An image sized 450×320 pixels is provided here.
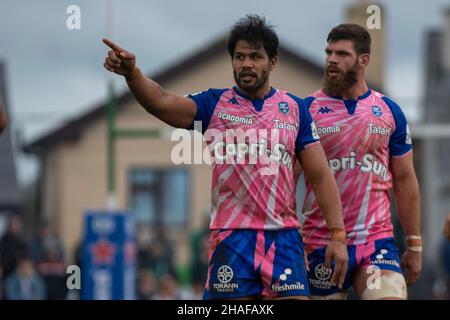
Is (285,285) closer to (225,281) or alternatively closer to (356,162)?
(225,281)

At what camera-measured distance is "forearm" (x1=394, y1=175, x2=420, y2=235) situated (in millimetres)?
9836

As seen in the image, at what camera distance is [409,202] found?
9867mm

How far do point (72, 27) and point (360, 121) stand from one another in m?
2.35

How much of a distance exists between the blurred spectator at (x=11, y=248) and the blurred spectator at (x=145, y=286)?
2482 millimetres

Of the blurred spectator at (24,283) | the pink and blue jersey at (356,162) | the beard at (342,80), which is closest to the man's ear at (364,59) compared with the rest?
the beard at (342,80)

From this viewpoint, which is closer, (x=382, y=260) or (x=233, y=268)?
(x=233, y=268)

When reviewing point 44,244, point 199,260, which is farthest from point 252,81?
point 199,260

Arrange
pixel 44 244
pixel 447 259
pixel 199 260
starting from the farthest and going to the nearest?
pixel 199 260 → pixel 44 244 → pixel 447 259

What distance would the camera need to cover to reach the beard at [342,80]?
9.60m

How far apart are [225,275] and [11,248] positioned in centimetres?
1149

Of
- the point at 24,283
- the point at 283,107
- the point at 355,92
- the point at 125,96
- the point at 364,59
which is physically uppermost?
the point at 125,96

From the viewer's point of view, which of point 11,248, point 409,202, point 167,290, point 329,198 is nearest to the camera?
point 329,198

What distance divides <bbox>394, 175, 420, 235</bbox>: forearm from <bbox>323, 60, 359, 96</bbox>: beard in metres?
0.80
